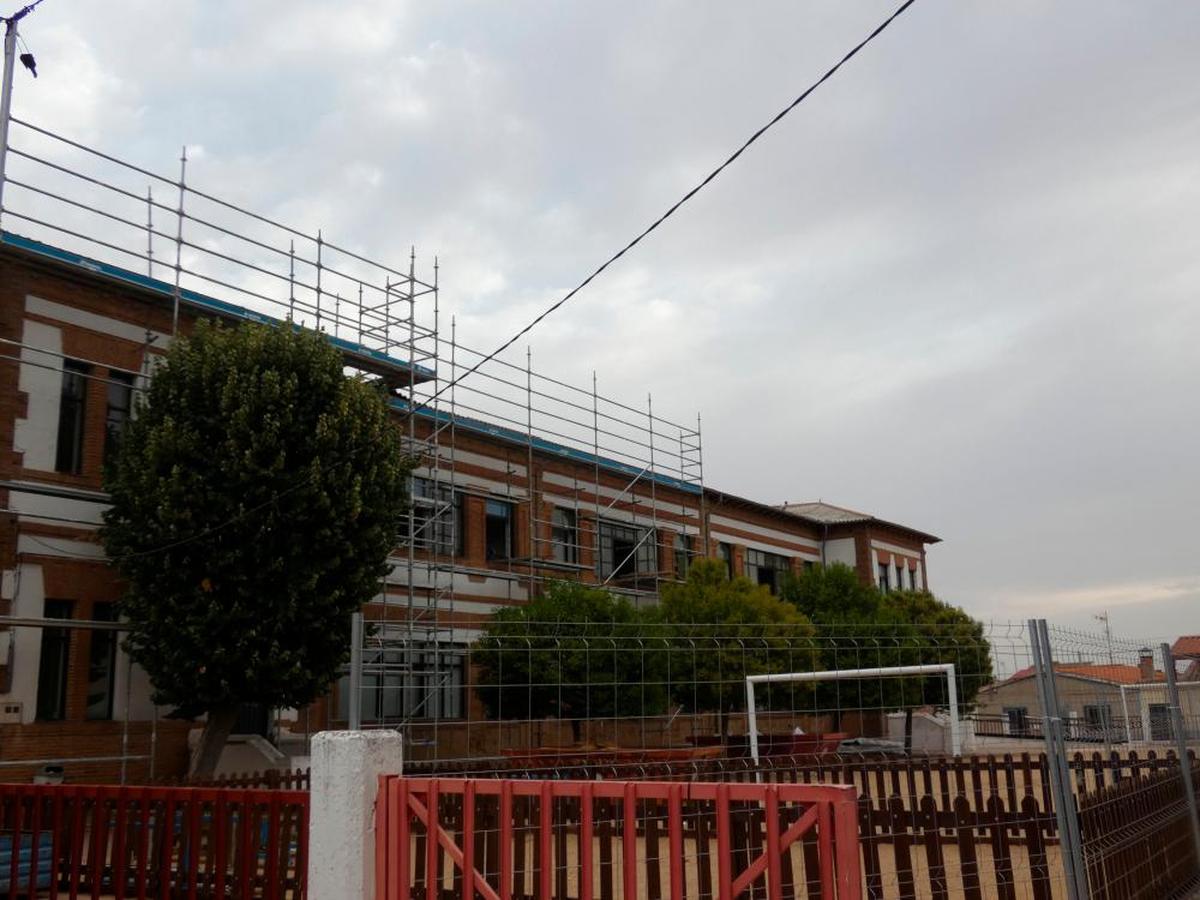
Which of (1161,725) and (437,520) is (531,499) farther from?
(1161,725)

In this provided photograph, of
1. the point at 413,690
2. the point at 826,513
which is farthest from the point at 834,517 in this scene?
the point at 413,690

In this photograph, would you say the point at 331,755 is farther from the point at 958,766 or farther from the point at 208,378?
the point at 208,378

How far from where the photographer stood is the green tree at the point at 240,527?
17484 millimetres

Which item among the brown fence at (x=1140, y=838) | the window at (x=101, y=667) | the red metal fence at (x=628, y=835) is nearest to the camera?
the red metal fence at (x=628, y=835)

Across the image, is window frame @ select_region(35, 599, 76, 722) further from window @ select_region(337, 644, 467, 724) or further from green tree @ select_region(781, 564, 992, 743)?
green tree @ select_region(781, 564, 992, 743)

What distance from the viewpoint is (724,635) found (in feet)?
90.2

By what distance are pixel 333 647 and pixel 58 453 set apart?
231 inches

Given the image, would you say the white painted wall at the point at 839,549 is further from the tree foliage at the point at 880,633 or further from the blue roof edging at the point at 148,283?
the blue roof edging at the point at 148,283

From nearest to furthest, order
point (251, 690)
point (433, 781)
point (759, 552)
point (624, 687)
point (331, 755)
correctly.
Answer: point (433, 781) → point (331, 755) → point (251, 690) → point (624, 687) → point (759, 552)

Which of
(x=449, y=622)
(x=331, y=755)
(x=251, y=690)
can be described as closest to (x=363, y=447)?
(x=251, y=690)

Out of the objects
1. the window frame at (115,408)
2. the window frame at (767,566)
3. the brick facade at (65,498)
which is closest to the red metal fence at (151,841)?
the brick facade at (65,498)

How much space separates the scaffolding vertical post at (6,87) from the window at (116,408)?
3.50m

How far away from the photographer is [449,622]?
1045 inches

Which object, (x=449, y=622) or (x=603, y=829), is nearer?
(x=603, y=829)
